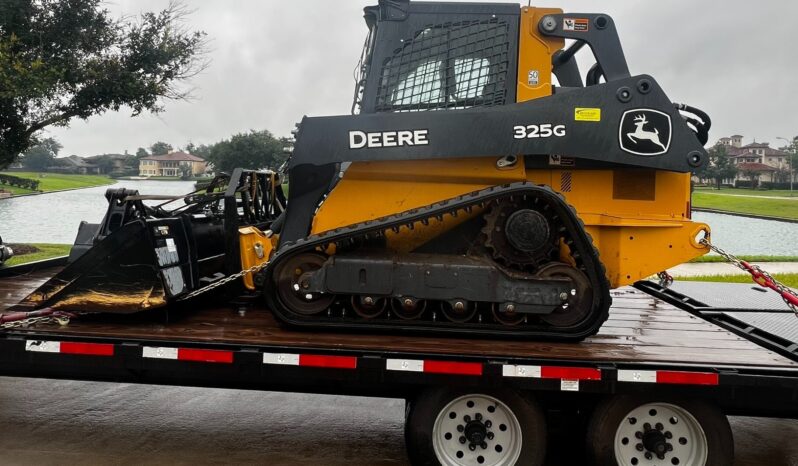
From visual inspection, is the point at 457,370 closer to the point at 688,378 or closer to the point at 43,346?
the point at 688,378

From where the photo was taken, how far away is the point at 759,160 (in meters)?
101

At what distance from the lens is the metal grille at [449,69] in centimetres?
506

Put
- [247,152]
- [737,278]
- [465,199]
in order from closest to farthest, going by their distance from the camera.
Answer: [465,199] → [247,152] → [737,278]

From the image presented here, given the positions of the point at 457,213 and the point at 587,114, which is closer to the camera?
the point at 587,114

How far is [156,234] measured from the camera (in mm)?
5145

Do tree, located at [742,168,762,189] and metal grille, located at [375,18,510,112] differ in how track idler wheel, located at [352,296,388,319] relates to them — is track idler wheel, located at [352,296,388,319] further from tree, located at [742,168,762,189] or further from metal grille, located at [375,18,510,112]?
tree, located at [742,168,762,189]

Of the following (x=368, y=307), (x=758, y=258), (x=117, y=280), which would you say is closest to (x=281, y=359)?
(x=368, y=307)

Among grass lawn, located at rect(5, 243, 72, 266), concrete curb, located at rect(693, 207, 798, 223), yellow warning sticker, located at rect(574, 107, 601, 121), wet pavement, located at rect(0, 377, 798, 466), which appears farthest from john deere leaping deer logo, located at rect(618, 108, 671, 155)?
concrete curb, located at rect(693, 207, 798, 223)

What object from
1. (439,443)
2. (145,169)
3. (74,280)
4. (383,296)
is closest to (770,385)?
(439,443)

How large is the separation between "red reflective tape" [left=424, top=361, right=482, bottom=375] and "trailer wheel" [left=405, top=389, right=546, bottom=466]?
216mm

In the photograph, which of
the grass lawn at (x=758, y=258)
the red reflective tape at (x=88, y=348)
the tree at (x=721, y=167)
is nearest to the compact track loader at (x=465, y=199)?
the red reflective tape at (x=88, y=348)

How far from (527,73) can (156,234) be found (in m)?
2.99

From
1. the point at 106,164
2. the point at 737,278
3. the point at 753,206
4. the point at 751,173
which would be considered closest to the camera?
the point at 737,278

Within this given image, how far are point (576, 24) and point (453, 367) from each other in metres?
2.69
